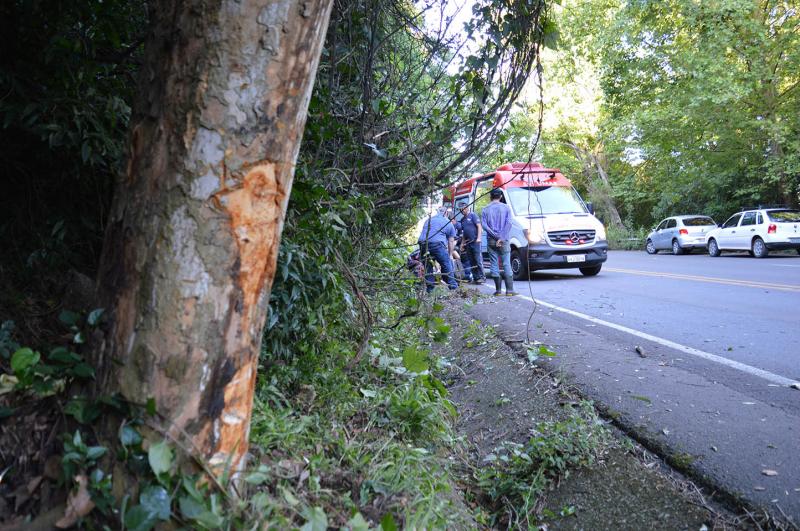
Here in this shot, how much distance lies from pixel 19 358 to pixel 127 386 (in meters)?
0.38

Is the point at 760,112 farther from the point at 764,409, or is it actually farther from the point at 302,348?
the point at 302,348

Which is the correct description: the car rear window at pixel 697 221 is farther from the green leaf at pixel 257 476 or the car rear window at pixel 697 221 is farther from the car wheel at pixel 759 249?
the green leaf at pixel 257 476

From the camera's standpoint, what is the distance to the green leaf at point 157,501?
5.20 feet

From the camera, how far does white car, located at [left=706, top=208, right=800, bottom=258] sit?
62.9ft

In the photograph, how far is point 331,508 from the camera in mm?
2146

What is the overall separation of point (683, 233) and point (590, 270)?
12.5 meters

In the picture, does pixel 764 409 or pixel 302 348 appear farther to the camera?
pixel 764 409

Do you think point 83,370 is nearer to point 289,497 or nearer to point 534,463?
point 289,497

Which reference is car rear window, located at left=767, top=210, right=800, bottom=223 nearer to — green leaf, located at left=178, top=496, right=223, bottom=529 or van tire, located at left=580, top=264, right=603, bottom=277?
van tire, located at left=580, top=264, right=603, bottom=277

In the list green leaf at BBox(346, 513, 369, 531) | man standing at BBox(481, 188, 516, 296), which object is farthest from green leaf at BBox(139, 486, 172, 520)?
man standing at BBox(481, 188, 516, 296)

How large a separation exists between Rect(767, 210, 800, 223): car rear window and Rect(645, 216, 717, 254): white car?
4.07m

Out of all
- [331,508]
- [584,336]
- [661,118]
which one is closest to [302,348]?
[331,508]

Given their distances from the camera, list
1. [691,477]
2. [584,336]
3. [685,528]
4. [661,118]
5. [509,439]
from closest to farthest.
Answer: [685,528] < [691,477] < [509,439] < [584,336] < [661,118]

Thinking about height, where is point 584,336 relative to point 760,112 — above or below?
below
